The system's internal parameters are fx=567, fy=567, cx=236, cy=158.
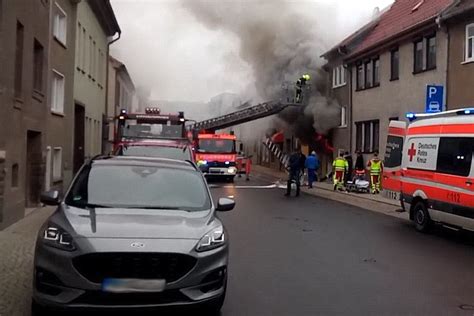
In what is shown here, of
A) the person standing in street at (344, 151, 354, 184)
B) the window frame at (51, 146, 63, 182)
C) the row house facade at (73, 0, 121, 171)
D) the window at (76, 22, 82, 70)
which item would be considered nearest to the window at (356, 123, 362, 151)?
the person standing in street at (344, 151, 354, 184)

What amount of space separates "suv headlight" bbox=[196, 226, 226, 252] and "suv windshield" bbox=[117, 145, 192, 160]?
728cm

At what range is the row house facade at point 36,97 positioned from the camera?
33.3 feet

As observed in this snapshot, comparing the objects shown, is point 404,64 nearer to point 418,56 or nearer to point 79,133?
point 418,56

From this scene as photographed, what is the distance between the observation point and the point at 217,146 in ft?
94.1

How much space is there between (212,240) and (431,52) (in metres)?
17.8

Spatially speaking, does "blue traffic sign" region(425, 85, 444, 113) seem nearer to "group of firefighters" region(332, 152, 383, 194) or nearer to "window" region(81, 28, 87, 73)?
"group of firefighters" region(332, 152, 383, 194)

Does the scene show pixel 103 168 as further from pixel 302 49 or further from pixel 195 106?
pixel 195 106

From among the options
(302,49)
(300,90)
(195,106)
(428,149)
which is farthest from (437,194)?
(195,106)

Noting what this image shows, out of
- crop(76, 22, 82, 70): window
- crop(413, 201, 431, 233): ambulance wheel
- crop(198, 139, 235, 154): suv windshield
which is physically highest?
crop(76, 22, 82, 70): window

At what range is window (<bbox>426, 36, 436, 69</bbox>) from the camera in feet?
66.6

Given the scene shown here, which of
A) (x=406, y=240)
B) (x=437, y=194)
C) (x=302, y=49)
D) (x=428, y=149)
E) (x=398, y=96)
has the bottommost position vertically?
(x=406, y=240)

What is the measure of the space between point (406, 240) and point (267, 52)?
26.5 metres

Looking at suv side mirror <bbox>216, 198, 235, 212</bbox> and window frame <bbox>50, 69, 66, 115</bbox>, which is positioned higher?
window frame <bbox>50, 69, 66, 115</bbox>

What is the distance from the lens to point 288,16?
112 feet
